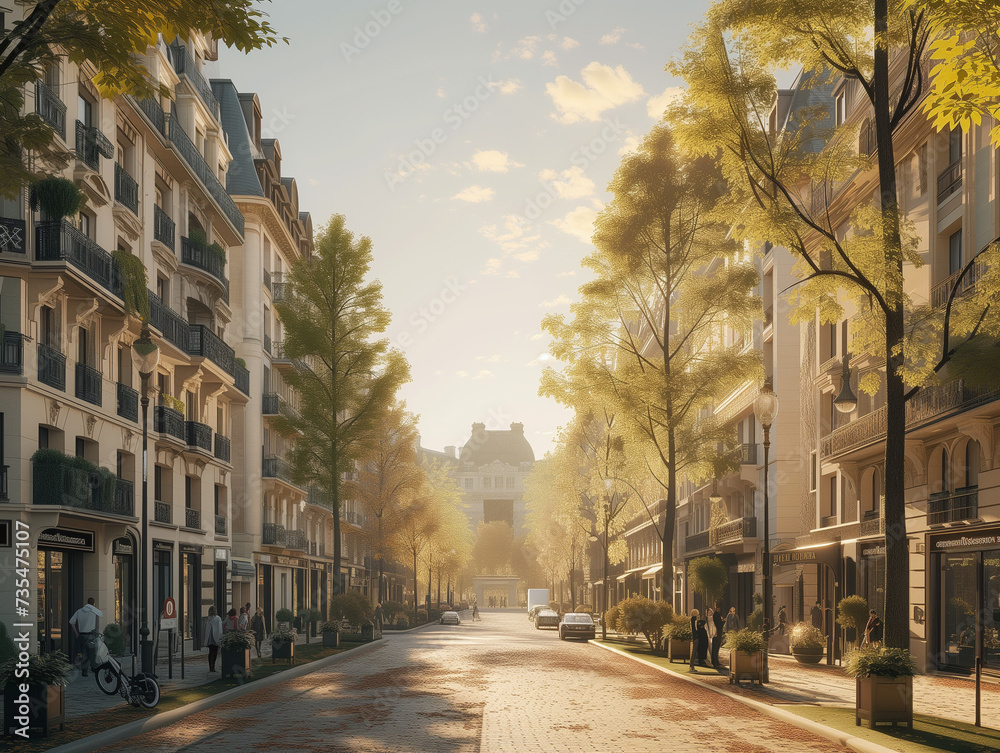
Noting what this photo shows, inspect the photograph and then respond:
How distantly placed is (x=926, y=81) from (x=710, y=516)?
3579cm

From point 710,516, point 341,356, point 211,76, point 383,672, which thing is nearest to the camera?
point 383,672

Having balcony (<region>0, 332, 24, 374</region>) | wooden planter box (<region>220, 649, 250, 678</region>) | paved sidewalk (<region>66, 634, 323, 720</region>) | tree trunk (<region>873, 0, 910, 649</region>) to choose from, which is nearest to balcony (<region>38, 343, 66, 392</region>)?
balcony (<region>0, 332, 24, 374</region>)

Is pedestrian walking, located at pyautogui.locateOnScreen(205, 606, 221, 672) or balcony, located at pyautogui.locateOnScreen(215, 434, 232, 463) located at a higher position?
balcony, located at pyautogui.locateOnScreen(215, 434, 232, 463)

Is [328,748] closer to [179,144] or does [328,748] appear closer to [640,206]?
[640,206]

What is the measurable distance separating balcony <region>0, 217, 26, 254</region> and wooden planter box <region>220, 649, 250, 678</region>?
10.4 meters

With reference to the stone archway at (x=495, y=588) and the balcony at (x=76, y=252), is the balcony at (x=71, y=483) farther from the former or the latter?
the stone archway at (x=495, y=588)

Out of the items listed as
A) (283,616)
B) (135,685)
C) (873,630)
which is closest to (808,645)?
(873,630)

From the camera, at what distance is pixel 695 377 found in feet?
98.9

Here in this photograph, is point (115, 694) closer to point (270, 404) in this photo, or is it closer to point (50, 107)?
point (50, 107)

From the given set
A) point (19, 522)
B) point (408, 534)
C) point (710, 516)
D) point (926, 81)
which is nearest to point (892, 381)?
point (926, 81)

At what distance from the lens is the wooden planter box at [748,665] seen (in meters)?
21.0

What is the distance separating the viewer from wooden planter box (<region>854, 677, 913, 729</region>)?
14125 millimetres

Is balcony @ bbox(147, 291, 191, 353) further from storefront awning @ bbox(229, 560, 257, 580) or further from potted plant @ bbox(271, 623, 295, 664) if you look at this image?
storefront awning @ bbox(229, 560, 257, 580)

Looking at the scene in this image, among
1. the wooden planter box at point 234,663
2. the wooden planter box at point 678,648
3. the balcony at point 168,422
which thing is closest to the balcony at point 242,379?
the balcony at point 168,422
